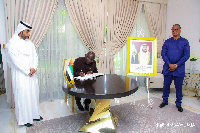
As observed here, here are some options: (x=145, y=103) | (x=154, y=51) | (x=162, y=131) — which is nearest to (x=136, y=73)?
(x=154, y=51)

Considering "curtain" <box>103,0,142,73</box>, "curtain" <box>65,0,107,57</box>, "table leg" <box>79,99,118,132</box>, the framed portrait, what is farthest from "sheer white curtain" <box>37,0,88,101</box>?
"table leg" <box>79,99,118,132</box>

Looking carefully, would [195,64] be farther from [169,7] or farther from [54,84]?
[54,84]

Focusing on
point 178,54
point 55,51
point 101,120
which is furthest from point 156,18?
point 101,120

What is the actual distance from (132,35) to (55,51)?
238 centimetres

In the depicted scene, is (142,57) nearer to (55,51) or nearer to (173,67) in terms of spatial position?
(173,67)

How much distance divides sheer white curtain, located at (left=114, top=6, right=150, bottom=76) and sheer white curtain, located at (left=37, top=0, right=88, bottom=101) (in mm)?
1356

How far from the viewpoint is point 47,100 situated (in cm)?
378

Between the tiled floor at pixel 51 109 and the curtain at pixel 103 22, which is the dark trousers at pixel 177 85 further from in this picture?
the curtain at pixel 103 22

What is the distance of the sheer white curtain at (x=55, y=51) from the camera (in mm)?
3660

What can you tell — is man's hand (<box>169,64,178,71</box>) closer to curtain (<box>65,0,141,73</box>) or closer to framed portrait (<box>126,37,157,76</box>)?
framed portrait (<box>126,37,157,76</box>)

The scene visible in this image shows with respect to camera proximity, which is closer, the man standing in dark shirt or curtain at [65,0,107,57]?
the man standing in dark shirt

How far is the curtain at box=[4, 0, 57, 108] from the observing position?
316 centimetres

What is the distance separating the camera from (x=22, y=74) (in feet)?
8.04

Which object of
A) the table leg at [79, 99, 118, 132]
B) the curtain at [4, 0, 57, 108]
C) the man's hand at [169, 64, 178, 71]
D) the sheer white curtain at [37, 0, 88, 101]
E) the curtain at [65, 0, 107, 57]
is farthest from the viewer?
the curtain at [65, 0, 107, 57]
